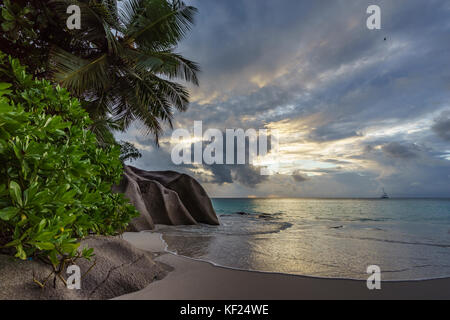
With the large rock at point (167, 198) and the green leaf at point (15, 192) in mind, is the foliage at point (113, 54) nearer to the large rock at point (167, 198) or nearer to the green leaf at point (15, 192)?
the large rock at point (167, 198)

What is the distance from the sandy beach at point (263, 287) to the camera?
7.80ft

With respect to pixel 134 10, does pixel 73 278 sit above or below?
below

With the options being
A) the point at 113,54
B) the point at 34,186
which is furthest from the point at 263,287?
the point at 113,54

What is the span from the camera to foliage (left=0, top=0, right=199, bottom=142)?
721 centimetres

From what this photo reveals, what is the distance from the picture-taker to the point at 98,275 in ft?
7.40

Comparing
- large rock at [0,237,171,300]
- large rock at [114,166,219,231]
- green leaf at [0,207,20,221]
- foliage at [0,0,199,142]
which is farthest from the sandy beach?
foliage at [0,0,199,142]

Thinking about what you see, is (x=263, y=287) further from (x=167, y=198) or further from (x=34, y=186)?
(x=167, y=198)

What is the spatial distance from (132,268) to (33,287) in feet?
3.07

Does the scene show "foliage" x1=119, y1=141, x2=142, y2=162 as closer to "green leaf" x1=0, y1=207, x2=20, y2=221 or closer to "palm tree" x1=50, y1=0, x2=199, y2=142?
"palm tree" x1=50, y1=0, x2=199, y2=142

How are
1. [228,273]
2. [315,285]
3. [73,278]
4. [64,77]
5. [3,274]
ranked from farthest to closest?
[64,77] → [228,273] → [315,285] → [73,278] → [3,274]

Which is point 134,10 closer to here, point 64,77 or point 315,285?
point 64,77

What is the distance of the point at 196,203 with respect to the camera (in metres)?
10.5

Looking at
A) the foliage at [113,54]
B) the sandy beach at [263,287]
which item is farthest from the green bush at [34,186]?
the foliage at [113,54]
